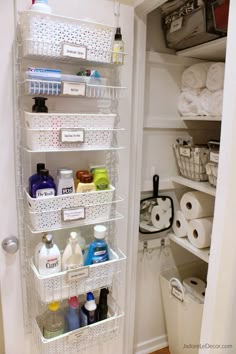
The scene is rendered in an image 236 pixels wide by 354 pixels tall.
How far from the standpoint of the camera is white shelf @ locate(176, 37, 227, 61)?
4.35 feet

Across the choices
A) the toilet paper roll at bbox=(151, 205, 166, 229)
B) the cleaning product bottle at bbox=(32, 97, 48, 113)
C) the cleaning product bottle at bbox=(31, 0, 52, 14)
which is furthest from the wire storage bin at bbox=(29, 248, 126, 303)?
the cleaning product bottle at bbox=(31, 0, 52, 14)

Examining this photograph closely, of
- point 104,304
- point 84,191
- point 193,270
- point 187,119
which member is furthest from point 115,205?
point 193,270

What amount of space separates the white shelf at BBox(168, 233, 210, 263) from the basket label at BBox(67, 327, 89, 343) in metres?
0.68

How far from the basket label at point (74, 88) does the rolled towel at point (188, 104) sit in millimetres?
726

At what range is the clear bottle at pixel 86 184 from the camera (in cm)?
108

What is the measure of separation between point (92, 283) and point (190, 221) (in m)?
0.69

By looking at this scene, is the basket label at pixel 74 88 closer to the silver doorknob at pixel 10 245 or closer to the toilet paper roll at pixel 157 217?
the silver doorknob at pixel 10 245

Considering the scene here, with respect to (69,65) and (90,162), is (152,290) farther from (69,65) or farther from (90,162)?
(69,65)

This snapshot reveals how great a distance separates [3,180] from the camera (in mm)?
1053

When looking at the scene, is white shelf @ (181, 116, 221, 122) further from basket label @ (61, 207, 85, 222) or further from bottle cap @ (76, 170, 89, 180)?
basket label @ (61, 207, 85, 222)

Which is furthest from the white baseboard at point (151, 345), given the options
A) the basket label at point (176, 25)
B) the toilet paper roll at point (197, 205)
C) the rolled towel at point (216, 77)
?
the basket label at point (176, 25)

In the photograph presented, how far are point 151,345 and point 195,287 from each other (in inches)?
21.2

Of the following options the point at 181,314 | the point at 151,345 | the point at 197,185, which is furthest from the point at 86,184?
the point at 151,345

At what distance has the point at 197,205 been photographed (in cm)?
153
